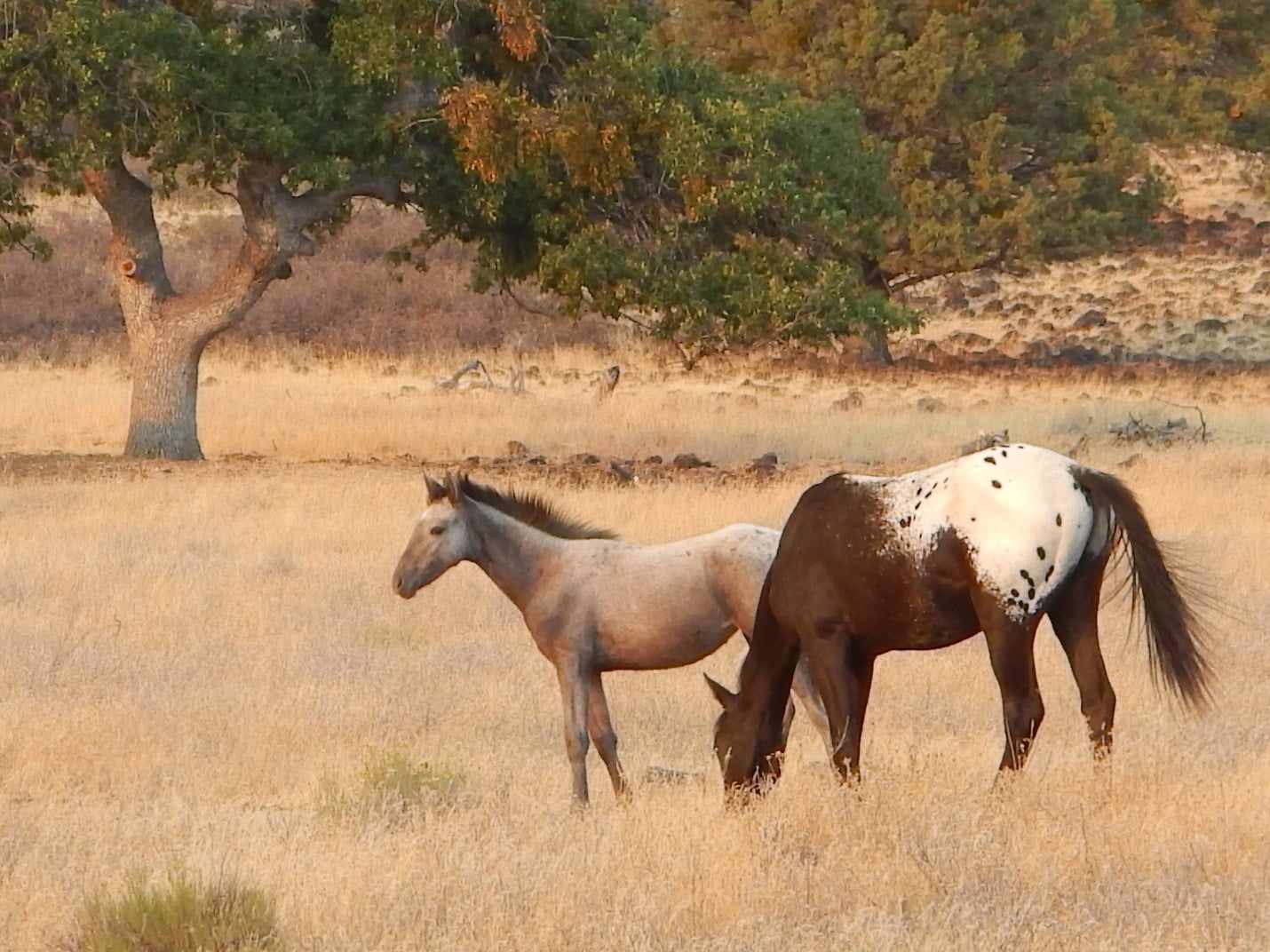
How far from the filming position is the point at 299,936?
255 inches

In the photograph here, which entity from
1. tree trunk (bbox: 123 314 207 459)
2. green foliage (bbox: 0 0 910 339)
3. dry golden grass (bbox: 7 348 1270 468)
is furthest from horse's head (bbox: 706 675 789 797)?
tree trunk (bbox: 123 314 207 459)

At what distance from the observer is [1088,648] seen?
26.9 feet

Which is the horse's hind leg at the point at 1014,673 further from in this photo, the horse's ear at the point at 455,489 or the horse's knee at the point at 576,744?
the horse's ear at the point at 455,489

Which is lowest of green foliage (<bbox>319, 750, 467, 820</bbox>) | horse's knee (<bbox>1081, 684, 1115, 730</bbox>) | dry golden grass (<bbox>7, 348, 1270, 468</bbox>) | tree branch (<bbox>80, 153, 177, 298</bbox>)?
green foliage (<bbox>319, 750, 467, 820</bbox>)

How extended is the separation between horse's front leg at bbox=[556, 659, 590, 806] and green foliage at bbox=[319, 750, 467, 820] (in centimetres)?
49

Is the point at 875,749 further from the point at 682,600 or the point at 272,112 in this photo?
the point at 272,112

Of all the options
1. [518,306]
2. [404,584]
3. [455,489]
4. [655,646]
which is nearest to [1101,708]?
[655,646]

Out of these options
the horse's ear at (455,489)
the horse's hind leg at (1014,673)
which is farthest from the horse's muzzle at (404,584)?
the horse's hind leg at (1014,673)

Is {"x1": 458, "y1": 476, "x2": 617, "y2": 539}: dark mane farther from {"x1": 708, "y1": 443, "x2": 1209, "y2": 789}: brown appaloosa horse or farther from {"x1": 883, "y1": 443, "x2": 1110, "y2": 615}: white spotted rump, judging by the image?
{"x1": 883, "y1": 443, "x2": 1110, "y2": 615}: white spotted rump

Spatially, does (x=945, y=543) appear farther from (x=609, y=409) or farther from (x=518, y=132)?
(x=609, y=409)

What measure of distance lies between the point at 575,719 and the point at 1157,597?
2542mm

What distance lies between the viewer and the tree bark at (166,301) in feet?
73.8

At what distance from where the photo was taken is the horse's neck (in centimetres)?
964

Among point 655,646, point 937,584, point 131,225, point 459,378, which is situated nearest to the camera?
point 937,584
